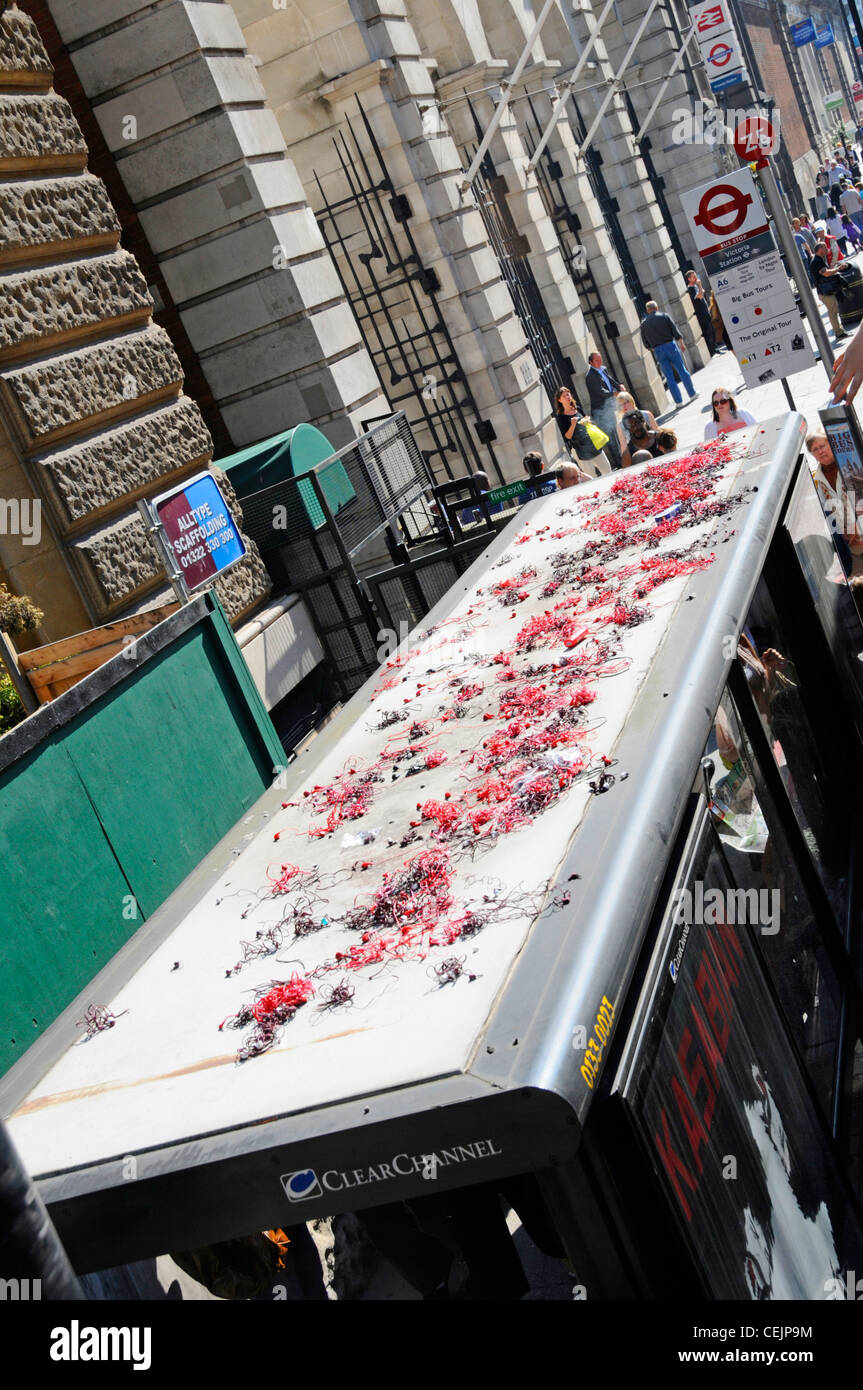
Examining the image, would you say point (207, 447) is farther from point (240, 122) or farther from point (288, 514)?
point (240, 122)

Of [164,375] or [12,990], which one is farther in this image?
[164,375]

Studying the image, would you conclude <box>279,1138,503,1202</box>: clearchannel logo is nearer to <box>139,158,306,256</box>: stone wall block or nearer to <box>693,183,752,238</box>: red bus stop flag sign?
<box>693,183,752,238</box>: red bus stop flag sign

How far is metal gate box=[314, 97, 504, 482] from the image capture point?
58.8 ft

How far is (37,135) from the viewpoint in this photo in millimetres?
9047

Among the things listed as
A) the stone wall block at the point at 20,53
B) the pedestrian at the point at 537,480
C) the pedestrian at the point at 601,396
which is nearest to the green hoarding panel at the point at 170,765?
the stone wall block at the point at 20,53

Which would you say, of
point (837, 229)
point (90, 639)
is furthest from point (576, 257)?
point (90, 639)

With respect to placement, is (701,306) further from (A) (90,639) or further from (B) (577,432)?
(A) (90,639)

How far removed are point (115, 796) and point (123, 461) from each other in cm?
374

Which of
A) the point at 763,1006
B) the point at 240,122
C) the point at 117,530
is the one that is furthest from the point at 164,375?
the point at 763,1006

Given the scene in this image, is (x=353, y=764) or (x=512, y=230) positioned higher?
(x=512, y=230)

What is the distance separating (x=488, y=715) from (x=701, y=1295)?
258 centimetres

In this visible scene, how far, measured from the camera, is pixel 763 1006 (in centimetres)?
461

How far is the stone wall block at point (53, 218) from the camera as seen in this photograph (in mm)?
8680

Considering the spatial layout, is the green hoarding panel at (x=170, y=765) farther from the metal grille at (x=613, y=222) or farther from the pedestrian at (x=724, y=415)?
the metal grille at (x=613, y=222)
